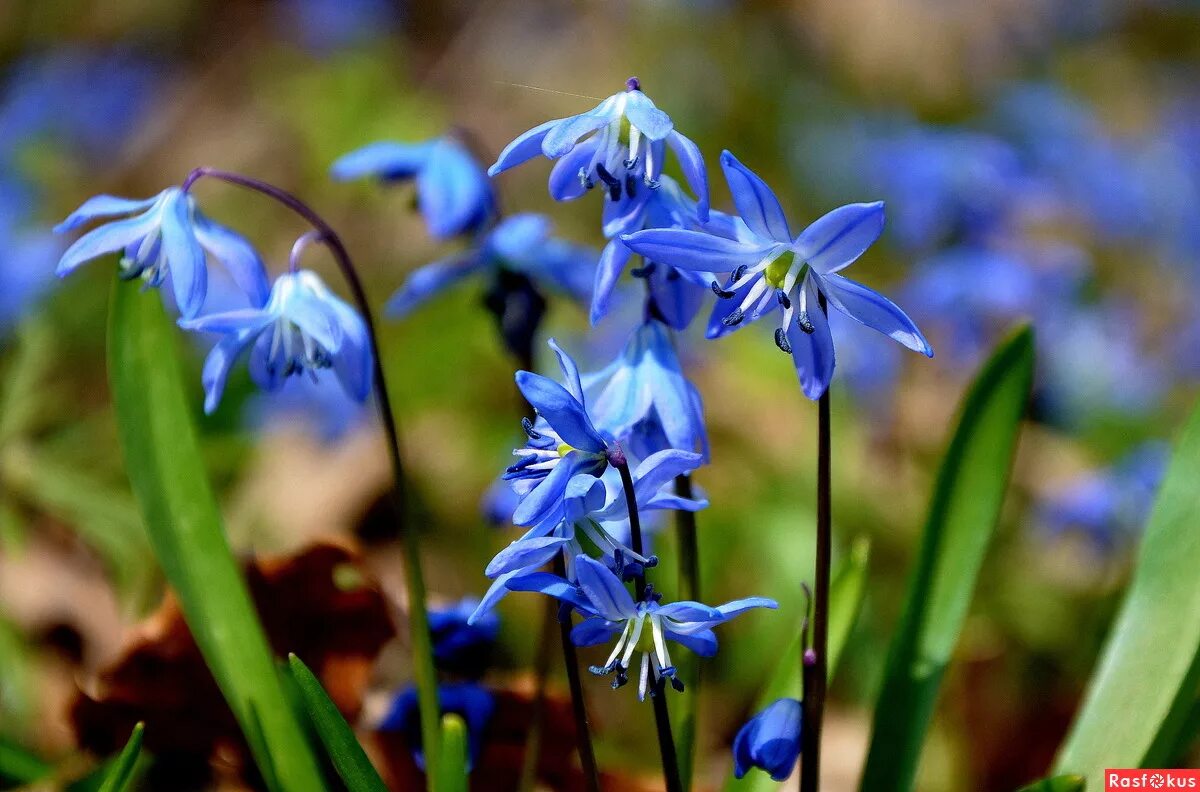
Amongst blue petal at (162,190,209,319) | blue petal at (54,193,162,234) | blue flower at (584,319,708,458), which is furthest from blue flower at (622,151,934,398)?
blue petal at (54,193,162,234)

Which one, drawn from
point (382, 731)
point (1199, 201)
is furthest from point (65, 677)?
point (1199, 201)

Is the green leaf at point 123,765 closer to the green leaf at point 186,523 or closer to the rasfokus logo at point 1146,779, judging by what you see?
the green leaf at point 186,523

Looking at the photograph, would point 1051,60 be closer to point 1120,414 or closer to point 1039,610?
point 1120,414

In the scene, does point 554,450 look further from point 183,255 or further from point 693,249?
point 183,255

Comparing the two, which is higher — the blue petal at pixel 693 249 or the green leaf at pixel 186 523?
the blue petal at pixel 693 249

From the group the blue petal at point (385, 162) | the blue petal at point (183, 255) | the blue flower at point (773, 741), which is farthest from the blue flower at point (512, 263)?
the blue flower at point (773, 741)

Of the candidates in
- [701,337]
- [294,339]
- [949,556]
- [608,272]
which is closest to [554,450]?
[608,272]

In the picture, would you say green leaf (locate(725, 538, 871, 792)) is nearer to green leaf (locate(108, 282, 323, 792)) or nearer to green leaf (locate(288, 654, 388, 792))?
green leaf (locate(288, 654, 388, 792))
